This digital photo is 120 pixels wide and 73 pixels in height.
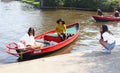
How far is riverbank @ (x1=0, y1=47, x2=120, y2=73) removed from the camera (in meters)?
10.2

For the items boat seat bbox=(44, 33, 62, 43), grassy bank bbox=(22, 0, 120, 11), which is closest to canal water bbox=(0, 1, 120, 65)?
boat seat bbox=(44, 33, 62, 43)

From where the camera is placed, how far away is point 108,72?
9.95 m

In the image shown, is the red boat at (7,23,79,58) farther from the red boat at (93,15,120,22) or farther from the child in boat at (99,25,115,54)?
the red boat at (93,15,120,22)

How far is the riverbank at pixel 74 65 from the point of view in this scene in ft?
33.6

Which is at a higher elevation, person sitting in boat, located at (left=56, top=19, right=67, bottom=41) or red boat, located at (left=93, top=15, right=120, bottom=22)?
person sitting in boat, located at (left=56, top=19, right=67, bottom=41)

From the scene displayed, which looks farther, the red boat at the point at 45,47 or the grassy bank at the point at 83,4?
the grassy bank at the point at 83,4

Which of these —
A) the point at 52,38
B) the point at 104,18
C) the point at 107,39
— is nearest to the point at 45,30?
the point at 52,38

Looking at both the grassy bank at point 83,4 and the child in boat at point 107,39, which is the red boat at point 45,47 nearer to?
the child in boat at point 107,39

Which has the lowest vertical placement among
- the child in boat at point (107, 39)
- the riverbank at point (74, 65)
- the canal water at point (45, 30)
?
the canal water at point (45, 30)

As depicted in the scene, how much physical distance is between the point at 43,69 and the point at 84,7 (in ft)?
109

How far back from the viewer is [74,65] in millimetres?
10828

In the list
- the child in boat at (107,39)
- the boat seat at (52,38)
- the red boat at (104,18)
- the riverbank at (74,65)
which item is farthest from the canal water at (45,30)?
the child in boat at (107,39)

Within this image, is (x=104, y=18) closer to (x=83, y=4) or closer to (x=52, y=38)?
(x=52, y=38)

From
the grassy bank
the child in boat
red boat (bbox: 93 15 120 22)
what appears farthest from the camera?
the grassy bank
